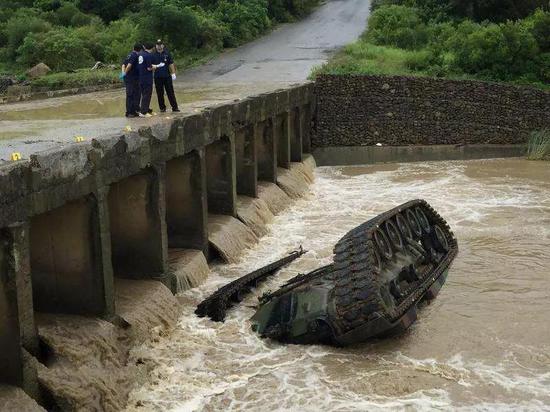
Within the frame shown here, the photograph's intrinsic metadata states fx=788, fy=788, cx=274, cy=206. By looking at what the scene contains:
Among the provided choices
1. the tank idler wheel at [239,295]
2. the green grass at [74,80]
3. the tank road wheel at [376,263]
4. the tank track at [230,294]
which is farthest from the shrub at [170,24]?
the tank road wheel at [376,263]

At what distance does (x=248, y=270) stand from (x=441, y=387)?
622 centimetres

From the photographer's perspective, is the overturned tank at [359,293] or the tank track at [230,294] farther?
the tank track at [230,294]

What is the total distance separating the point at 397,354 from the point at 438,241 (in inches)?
162

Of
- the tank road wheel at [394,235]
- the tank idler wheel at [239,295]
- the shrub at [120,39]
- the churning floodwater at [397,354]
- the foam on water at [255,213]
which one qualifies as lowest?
the churning floodwater at [397,354]

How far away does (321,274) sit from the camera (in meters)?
13.1

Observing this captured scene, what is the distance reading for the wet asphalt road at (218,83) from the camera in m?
15.0

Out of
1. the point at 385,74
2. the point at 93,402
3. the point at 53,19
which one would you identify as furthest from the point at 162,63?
the point at 53,19

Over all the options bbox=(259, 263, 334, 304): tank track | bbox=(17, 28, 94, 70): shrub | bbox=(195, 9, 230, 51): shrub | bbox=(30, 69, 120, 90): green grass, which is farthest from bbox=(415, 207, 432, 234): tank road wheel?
bbox=(195, 9, 230, 51): shrub

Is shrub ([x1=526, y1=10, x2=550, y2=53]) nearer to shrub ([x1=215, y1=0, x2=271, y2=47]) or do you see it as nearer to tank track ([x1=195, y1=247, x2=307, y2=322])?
shrub ([x1=215, y1=0, x2=271, y2=47])

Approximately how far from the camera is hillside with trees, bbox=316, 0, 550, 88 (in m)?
29.8

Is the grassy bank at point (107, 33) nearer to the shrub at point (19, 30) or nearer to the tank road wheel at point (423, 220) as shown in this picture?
the shrub at point (19, 30)

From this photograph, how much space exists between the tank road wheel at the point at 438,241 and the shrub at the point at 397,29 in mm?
22258

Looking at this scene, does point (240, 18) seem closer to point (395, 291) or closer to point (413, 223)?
point (413, 223)

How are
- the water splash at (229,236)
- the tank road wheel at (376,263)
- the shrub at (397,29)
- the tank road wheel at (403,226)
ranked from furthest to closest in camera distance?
the shrub at (397,29)
the water splash at (229,236)
the tank road wheel at (403,226)
the tank road wheel at (376,263)
